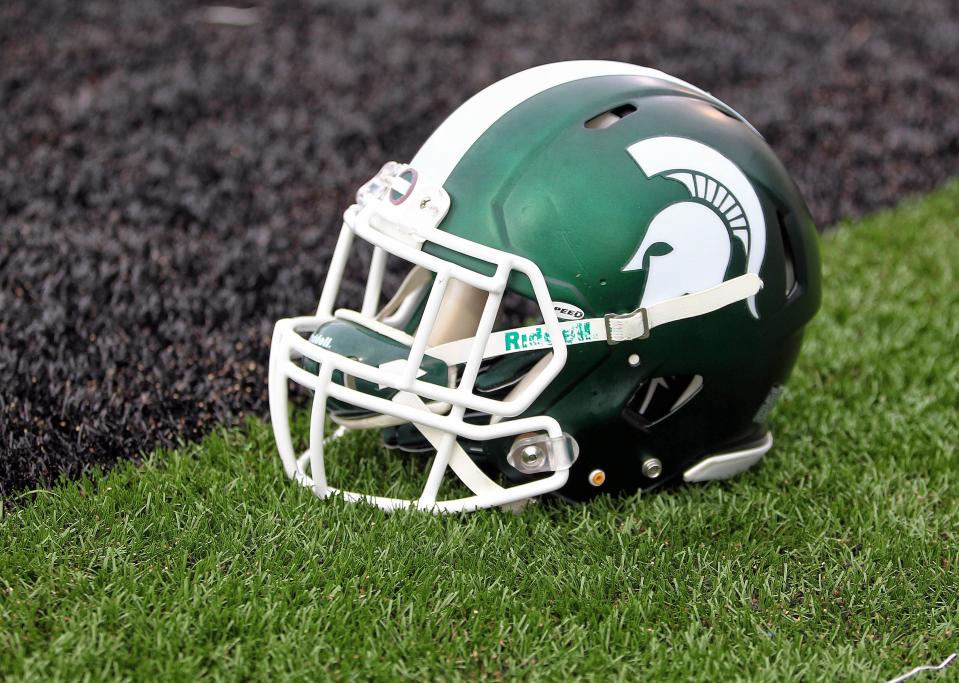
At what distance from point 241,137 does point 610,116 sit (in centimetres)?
241

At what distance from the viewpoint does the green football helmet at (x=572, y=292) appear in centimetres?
222

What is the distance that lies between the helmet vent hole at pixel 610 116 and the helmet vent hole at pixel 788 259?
417 mm

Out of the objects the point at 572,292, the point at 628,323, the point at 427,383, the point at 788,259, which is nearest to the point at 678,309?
the point at 628,323

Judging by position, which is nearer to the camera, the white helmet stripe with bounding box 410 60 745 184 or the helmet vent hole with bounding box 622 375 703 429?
the white helmet stripe with bounding box 410 60 745 184

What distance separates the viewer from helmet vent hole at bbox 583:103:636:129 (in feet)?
7.67

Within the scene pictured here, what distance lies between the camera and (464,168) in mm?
2270

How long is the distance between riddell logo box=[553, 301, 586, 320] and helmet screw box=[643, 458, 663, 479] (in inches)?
17.3

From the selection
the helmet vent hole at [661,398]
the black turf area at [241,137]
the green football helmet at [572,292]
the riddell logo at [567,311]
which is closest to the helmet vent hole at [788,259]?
the green football helmet at [572,292]

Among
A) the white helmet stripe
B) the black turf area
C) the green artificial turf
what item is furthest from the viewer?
the black turf area

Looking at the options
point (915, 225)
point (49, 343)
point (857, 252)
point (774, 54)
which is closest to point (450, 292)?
point (49, 343)

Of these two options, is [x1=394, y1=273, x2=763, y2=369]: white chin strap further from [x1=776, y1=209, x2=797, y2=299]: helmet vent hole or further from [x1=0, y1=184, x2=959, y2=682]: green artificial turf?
[x1=0, y1=184, x2=959, y2=682]: green artificial turf

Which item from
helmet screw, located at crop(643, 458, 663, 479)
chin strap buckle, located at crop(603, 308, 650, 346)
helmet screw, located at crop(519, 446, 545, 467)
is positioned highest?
chin strap buckle, located at crop(603, 308, 650, 346)

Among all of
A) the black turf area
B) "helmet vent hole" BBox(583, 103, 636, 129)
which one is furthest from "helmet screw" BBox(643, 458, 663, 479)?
the black turf area

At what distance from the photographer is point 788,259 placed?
2.50 metres
